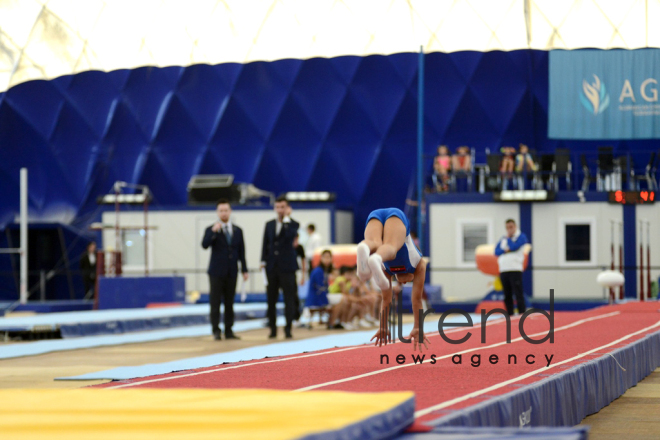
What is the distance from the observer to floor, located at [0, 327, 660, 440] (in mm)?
5516

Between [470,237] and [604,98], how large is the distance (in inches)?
216

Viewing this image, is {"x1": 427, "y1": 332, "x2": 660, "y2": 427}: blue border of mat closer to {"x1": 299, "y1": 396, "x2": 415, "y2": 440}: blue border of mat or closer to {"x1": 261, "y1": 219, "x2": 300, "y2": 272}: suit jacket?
{"x1": 299, "y1": 396, "x2": 415, "y2": 440}: blue border of mat

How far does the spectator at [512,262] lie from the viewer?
13.7 m

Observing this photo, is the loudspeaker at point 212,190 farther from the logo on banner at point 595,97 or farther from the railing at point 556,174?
the logo on banner at point 595,97

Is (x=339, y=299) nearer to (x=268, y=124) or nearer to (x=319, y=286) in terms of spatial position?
(x=319, y=286)

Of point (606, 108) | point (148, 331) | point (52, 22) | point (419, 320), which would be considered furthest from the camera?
point (52, 22)

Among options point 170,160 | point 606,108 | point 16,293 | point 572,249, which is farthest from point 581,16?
point 16,293

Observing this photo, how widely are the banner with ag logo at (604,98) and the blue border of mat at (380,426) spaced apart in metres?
21.2

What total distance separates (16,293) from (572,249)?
661 inches

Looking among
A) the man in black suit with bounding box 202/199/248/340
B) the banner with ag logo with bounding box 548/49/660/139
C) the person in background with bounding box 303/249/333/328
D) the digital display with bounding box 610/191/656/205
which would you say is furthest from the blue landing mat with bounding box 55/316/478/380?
the banner with ag logo with bounding box 548/49/660/139

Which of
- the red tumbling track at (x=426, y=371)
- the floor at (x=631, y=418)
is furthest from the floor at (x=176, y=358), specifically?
the red tumbling track at (x=426, y=371)

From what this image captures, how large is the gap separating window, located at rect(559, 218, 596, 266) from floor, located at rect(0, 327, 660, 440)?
10323mm

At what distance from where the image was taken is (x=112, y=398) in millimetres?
4375

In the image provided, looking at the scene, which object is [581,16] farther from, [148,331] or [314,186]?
[148,331]
